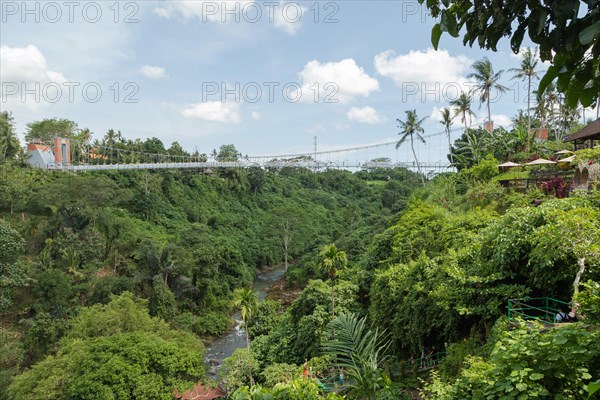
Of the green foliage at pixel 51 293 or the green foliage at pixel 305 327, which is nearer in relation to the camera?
the green foliage at pixel 305 327

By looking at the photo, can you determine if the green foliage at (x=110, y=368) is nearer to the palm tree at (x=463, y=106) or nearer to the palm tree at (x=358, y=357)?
the palm tree at (x=358, y=357)

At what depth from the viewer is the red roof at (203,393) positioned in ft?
36.7

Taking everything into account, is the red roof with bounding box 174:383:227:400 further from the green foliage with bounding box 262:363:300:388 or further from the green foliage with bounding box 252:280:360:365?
the green foliage with bounding box 262:363:300:388

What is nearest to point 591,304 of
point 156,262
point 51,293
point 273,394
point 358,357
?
point 273,394

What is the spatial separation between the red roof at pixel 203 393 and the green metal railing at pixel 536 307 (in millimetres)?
8950

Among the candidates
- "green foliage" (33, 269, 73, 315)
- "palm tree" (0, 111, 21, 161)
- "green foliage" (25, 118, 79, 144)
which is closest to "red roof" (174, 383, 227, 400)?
"green foliage" (33, 269, 73, 315)

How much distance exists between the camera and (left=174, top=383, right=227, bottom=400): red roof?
36.7 ft

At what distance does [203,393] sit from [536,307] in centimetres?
955

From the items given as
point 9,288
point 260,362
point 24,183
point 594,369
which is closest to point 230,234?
point 24,183

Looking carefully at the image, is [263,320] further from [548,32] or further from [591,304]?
[548,32]

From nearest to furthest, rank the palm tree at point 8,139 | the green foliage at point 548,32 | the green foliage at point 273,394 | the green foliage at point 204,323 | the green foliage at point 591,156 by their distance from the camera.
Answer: the green foliage at point 548,32 → the green foliage at point 273,394 → the green foliage at point 591,156 → the green foliage at point 204,323 → the palm tree at point 8,139

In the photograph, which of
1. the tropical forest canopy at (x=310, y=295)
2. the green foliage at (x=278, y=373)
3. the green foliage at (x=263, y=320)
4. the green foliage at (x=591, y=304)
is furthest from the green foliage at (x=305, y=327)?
the green foliage at (x=591, y=304)

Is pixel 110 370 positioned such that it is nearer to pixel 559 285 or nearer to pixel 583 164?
pixel 559 285

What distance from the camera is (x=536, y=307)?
18.4 ft
